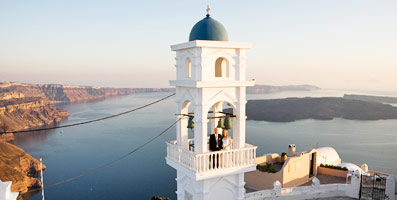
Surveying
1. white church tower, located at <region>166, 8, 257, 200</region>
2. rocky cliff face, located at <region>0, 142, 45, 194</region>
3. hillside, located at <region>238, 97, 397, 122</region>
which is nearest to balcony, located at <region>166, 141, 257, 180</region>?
white church tower, located at <region>166, 8, 257, 200</region>

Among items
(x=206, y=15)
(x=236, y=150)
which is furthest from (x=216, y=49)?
(x=236, y=150)

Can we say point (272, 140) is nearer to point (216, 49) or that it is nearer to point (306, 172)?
point (306, 172)

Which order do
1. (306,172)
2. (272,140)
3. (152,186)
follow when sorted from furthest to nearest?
(272,140), (152,186), (306,172)

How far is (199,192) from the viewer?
9672 mm

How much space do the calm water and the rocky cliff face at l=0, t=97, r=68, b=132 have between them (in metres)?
23.8

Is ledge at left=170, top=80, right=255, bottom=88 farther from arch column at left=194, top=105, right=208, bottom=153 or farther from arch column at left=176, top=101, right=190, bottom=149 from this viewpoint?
arch column at left=176, top=101, right=190, bottom=149

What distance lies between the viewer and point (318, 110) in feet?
530

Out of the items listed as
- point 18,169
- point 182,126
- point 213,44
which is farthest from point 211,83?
point 18,169

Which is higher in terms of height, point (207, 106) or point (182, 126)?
point (207, 106)

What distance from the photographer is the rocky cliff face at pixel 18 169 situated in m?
69.2

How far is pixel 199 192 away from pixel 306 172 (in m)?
16.1

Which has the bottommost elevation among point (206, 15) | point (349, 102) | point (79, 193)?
point (79, 193)

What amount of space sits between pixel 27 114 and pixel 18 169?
304 feet

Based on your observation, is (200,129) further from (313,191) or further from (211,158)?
(313,191)
